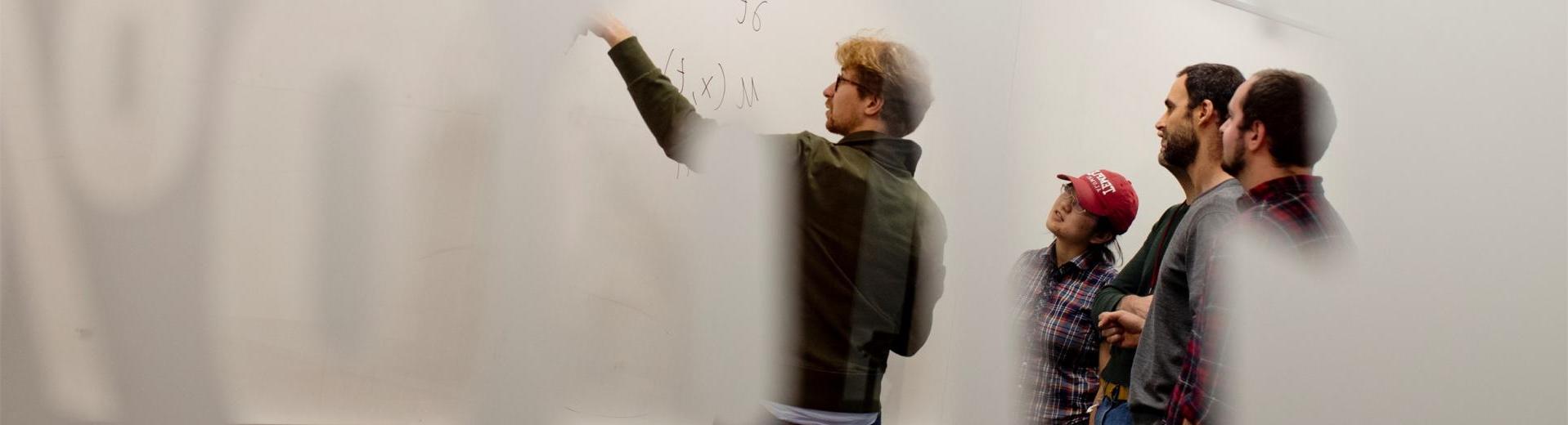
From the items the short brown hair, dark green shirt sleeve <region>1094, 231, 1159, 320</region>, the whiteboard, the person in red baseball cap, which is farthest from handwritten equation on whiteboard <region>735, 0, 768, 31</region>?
dark green shirt sleeve <region>1094, 231, 1159, 320</region>

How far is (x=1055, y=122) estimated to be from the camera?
1.80 meters

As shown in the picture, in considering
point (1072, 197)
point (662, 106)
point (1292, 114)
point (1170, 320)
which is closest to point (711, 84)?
point (662, 106)

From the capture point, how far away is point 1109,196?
1.86m

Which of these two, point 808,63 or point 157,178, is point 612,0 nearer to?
point 808,63

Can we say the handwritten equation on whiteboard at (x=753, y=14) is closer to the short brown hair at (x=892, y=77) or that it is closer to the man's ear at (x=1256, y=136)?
the short brown hair at (x=892, y=77)

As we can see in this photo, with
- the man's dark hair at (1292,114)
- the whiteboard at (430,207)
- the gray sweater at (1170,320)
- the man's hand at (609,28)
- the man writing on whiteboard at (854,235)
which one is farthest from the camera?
the man's dark hair at (1292,114)

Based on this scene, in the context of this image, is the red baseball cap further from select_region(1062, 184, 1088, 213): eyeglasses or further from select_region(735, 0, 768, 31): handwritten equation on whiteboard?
select_region(735, 0, 768, 31): handwritten equation on whiteboard

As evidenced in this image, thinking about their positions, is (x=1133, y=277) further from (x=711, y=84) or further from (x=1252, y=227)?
(x=711, y=84)

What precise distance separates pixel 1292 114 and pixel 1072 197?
1.27ft

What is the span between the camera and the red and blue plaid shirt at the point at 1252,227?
69.5 inches

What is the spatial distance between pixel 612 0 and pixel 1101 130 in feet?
2.61

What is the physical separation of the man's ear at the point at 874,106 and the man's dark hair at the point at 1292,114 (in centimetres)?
59

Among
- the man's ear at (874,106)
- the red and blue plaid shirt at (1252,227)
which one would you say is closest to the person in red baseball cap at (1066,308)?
the red and blue plaid shirt at (1252,227)

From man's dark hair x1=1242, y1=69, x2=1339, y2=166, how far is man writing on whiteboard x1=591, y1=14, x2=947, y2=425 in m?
0.55
